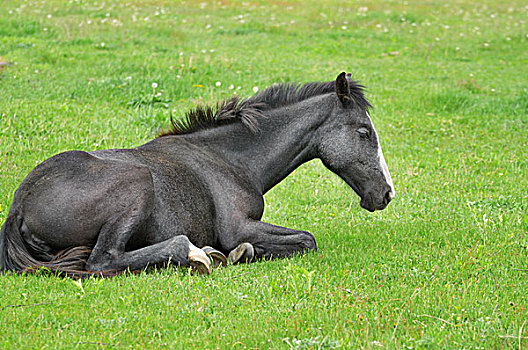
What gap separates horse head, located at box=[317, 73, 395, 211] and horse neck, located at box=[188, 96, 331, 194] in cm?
15

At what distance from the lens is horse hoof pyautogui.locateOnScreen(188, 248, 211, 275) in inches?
211

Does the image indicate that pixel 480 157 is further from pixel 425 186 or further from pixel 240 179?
pixel 240 179

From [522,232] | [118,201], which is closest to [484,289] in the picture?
[522,232]

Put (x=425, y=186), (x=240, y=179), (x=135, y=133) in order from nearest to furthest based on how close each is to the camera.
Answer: (x=240, y=179)
(x=425, y=186)
(x=135, y=133)

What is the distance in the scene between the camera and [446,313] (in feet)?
14.4

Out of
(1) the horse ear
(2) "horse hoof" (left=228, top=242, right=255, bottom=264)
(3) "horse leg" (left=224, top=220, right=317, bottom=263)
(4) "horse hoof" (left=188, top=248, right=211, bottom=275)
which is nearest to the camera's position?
(4) "horse hoof" (left=188, top=248, right=211, bottom=275)

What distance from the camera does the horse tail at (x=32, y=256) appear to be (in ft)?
16.8

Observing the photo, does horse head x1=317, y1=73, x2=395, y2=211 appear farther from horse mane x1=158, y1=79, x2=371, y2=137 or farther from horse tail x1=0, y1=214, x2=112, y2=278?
horse tail x1=0, y1=214, x2=112, y2=278

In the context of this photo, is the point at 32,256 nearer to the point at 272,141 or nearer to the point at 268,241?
the point at 268,241

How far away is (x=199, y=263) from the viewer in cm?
537

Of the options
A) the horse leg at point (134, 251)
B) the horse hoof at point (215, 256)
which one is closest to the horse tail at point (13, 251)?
the horse leg at point (134, 251)

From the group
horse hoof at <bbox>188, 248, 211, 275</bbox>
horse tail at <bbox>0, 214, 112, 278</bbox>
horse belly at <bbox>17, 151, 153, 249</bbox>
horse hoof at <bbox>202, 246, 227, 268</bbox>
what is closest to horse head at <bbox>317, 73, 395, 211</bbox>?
horse hoof at <bbox>202, 246, 227, 268</bbox>

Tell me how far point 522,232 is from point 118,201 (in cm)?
453

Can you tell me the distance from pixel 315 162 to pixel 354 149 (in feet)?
14.7
